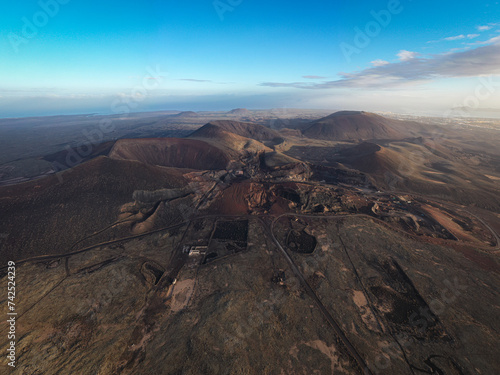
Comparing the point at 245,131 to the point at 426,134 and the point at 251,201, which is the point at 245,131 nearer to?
the point at 251,201

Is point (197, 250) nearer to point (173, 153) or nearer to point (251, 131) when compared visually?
point (173, 153)

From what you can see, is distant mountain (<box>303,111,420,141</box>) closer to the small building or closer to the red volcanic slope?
the red volcanic slope

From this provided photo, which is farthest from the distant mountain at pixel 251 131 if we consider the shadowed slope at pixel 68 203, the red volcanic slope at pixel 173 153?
the shadowed slope at pixel 68 203

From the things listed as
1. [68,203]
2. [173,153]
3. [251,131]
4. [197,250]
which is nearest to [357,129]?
[251,131]

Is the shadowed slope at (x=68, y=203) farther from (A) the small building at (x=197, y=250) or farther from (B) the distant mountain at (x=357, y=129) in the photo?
(B) the distant mountain at (x=357, y=129)

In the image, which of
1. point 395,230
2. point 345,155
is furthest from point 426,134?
point 395,230

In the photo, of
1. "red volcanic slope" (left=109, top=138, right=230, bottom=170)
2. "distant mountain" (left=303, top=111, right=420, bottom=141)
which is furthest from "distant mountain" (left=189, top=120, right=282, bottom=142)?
"red volcanic slope" (left=109, top=138, right=230, bottom=170)
